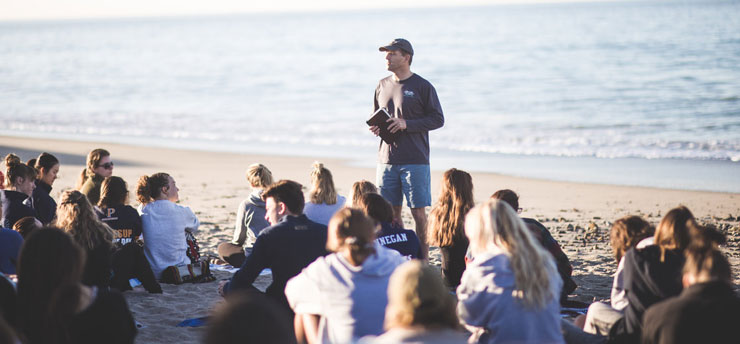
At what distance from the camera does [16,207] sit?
243 inches

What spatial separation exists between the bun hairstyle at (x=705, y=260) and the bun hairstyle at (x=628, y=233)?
2.87 ft

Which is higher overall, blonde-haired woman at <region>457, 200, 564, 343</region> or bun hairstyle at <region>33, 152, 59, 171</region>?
bun hairstyle at <region>33, 152, 59, 171</region>

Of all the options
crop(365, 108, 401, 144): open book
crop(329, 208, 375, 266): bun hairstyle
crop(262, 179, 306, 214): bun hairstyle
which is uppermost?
crop(365, 108, 401, 144): open book

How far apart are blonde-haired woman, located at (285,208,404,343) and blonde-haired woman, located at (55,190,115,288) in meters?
1.99

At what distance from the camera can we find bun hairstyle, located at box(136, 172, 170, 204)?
6.50 metres

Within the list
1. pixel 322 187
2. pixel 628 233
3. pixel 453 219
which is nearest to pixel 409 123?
pixel 322 187

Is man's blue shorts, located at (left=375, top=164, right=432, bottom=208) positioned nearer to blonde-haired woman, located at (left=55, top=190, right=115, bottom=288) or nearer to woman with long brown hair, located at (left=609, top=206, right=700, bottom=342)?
blonde-haired woman, located at (left=55, top=190, right=115, bottom=288)

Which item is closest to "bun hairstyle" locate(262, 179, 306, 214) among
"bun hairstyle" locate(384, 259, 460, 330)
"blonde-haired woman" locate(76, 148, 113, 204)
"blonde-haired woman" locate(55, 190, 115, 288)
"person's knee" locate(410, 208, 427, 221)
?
"blonde-haired woman" locate(55, 190, 115, 288)

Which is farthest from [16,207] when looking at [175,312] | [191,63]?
[191,63]

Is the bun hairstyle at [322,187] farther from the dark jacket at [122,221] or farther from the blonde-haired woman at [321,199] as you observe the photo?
the dark jacket at [122,221]

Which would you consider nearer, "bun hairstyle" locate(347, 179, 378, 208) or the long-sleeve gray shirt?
"bun hairstyle" locate(347, 179, 378, 208)

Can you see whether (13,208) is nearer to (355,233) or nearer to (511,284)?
(355,233)

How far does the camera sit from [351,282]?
366 cm

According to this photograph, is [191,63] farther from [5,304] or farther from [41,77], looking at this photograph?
[5,304]
